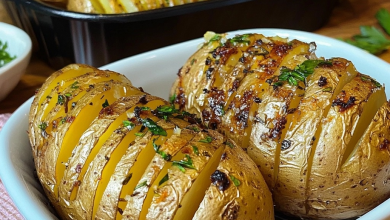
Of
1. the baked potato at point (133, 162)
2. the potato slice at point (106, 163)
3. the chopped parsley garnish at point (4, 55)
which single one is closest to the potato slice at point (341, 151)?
the baked potato at point (133, 162)

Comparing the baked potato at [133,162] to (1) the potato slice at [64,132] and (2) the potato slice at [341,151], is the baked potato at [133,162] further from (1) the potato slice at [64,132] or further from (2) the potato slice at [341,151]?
(2) the potato slice at [341,151]

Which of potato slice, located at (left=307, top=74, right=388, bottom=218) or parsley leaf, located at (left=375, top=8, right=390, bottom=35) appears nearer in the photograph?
potato slice, located at (left=307, top=74, right=388, bottom=218)

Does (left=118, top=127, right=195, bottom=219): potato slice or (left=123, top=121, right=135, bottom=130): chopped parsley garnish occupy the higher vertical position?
(left=123, top=121, right=135, bottom=130): chopped parsley garnish

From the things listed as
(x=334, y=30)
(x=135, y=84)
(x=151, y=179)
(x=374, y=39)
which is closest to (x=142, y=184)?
(x=151, y=179)

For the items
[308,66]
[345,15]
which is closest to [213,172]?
[308,66]

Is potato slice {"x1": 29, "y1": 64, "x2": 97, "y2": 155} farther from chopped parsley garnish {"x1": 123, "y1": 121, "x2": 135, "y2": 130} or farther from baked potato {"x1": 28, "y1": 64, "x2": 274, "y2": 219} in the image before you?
chopped parsley garnish {"x1": 123, "y1": 121, "x2": 135, "y2": 130}

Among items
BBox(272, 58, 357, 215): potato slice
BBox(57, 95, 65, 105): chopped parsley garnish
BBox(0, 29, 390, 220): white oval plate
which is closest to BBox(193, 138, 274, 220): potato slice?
BBox(272, 58, 357, 215): potato slice
